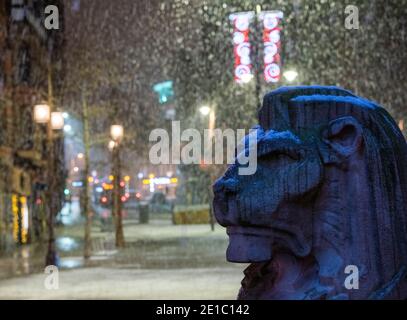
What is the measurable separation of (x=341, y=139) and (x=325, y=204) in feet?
1.01

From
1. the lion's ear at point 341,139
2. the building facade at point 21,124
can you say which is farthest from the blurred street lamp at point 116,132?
the lion's ear at point 341,139

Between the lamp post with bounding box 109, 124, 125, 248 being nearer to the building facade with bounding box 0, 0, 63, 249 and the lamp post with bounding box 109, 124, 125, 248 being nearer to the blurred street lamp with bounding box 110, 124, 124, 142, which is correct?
the blurred street lamp with bounding box 110, 124, 124, 142

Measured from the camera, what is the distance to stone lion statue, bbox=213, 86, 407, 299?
10.5 ft

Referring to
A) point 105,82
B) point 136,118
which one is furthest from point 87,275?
point 136,118

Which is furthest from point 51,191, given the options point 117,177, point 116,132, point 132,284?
point 132,284

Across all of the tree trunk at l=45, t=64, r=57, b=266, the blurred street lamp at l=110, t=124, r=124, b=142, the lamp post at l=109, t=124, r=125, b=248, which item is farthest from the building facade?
the tree trunk at l=45, t=64, r=57, b=266

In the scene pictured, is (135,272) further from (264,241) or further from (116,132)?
(264,241)

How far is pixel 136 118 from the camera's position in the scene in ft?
111

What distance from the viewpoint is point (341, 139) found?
10.7 feet

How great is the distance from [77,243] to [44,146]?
13735 mm

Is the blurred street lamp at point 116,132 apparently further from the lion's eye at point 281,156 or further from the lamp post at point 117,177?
the lion's eye at point 281,156

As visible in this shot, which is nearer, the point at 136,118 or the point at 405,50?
the point at 405,50

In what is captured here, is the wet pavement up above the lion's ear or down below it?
below

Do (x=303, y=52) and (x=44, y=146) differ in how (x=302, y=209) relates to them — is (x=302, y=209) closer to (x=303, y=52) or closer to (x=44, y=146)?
(x=303, y=52)
